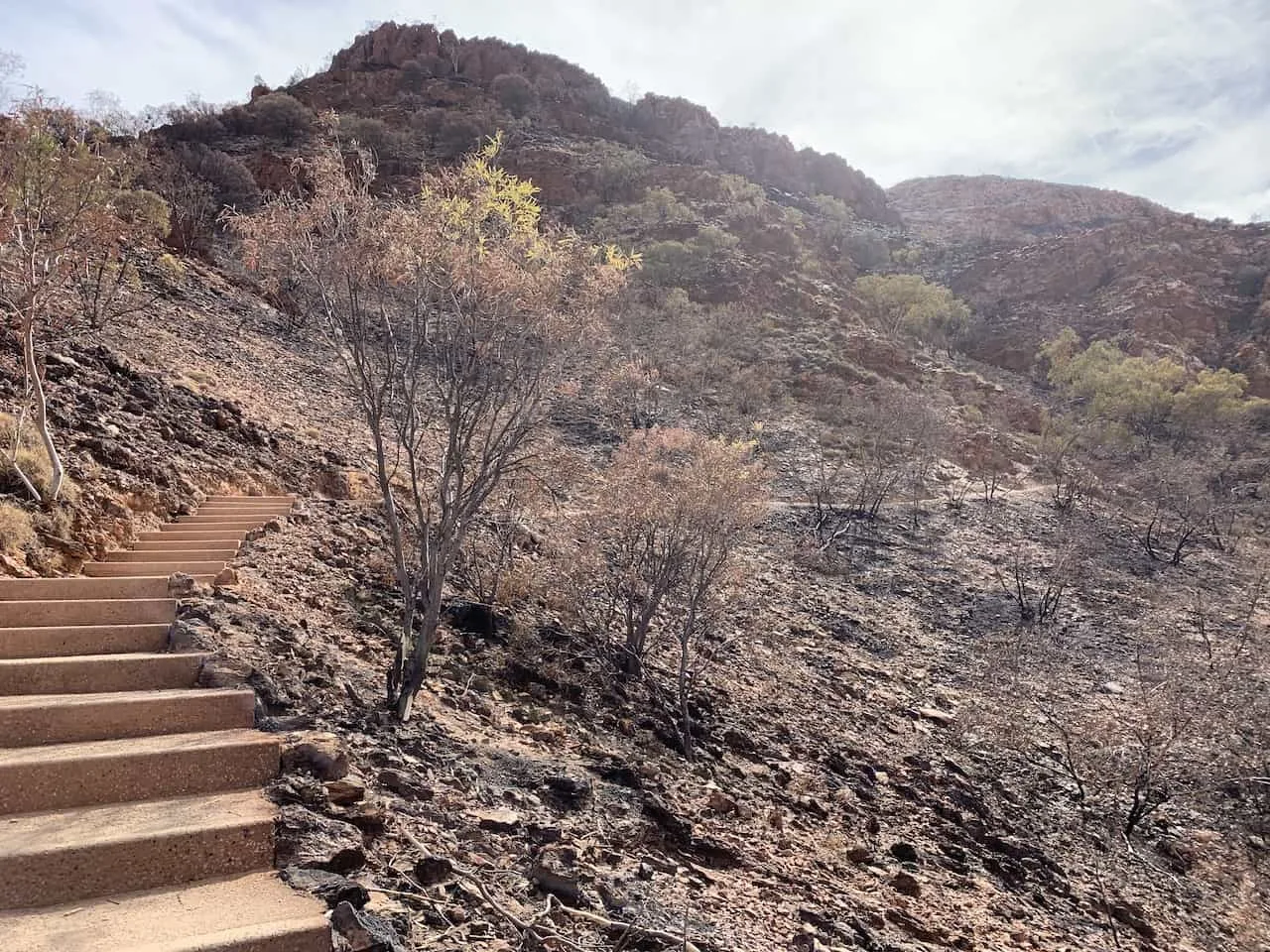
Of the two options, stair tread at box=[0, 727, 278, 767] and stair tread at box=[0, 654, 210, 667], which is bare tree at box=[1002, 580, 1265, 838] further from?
stair tread at box=[0, 654, 210, 667]

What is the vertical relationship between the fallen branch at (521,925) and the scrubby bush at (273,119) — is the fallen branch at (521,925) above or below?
below

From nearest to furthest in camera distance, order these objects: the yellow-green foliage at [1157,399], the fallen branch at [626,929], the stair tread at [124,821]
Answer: the stair tread at [124,821]
the fallen branch at [626,929]
the yellow-green foliage at [1157,399]

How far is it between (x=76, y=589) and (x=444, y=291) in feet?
9.70

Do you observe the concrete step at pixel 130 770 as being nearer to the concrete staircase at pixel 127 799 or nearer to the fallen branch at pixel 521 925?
the concrete staircase at pixel 127 799

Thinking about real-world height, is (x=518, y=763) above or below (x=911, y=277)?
below

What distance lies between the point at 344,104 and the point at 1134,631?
4654cm

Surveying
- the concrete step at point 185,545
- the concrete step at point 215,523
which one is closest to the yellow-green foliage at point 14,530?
the concrete step at point 185,545

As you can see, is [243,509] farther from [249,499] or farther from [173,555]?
[173,555]

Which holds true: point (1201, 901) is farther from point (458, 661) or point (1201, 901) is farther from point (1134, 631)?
point (1134, 631)

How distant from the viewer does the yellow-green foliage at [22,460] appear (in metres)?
5.42

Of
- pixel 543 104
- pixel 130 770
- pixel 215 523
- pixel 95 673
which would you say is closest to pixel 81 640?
pixel 95 673

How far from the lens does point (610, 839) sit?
12.7 feet

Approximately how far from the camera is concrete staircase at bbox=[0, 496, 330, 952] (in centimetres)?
199

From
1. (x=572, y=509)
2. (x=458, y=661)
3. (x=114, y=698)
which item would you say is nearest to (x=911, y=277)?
(x=572, y=509)
